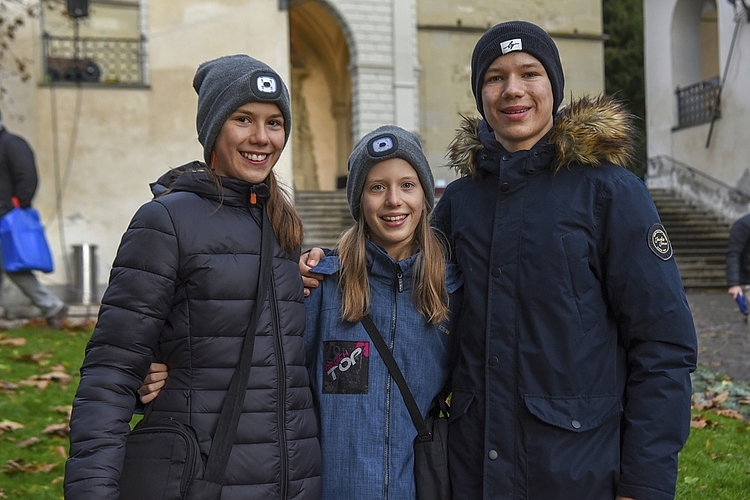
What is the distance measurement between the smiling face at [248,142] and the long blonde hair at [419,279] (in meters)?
0.42

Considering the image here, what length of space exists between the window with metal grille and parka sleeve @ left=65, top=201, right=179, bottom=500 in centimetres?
1163

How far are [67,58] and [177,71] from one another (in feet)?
7.52

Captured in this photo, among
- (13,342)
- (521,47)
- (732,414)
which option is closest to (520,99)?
(521,47)

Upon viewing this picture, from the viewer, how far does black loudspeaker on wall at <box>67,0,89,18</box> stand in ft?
43.9

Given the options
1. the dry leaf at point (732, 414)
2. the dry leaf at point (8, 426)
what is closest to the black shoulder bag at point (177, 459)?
the dry leaf at point (8, 426)

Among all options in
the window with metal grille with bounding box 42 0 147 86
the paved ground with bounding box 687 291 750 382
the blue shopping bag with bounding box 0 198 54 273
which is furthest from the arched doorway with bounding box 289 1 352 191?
the blue shopping bag with bounding box 0 198 54 273

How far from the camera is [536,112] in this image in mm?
2525

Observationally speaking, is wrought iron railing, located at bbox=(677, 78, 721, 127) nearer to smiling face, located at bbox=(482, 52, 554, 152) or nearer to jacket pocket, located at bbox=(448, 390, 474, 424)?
smiling face, located at bbox=(482, 52, 554, 152)

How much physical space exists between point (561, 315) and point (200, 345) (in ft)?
3.36

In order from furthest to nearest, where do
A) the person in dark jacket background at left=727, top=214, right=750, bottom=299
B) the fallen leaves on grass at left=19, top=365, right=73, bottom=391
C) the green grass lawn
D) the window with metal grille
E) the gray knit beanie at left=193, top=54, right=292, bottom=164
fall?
1. the window with metal grille
2. the person in dark jacket background at left=727, top=214, right=750, bottom=299
3. the fallen leaves on grass at left=19, top=365, right=73, bottom=391
4. the green grass lawn
5. the gray knit beanie at left=193, top=54, right=292, bottom=164

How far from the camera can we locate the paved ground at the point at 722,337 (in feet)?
26.2

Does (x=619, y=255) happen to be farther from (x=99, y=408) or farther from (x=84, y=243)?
(x=84, y=243)

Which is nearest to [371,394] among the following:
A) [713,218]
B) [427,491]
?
[427,491]

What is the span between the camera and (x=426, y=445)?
2559mm
